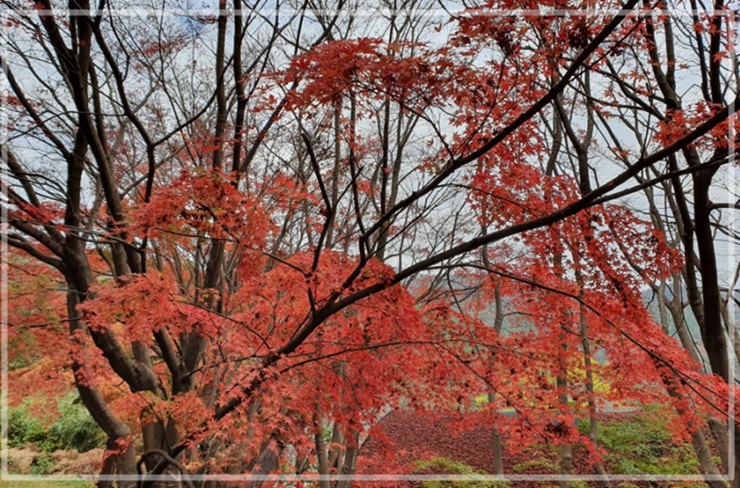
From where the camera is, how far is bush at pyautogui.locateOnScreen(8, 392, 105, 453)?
1041 centimetres

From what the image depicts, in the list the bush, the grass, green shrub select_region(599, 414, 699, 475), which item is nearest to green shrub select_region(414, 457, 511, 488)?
green shrub select_region(599, 414, 699, 475)

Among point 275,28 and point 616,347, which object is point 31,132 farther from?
point 616,347

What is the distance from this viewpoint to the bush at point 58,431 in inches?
410

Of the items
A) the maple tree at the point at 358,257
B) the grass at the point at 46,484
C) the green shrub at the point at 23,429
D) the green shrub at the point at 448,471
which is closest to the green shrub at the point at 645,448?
the green shrub at the point at 448,471

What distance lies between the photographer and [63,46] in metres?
3.67

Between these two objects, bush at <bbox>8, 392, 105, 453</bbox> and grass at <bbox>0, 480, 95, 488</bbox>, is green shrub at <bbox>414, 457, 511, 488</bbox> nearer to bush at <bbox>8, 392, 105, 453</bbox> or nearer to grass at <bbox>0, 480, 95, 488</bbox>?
grass at <bbox>0, 480, 95, 488</bbox>

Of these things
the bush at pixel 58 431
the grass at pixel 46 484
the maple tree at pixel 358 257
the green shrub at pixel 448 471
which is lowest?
the green shrub at pixel 448 471

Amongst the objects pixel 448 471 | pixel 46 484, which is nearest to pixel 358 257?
Result: pixel 448 471

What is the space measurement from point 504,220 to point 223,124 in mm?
3430

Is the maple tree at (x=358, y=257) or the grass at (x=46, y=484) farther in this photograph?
the grass at (x=46, y=484)

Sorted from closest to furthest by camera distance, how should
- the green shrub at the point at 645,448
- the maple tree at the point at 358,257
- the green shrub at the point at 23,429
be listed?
the maple tree at the point at 358,257 → the green shrub at the point at 645,448 → the green shrub at the point at 23,429

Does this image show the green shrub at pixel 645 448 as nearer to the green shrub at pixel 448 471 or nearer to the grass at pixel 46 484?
the green shrub at pixel 448 471

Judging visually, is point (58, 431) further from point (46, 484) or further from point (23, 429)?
point (46, 484)

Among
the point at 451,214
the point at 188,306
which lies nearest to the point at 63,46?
the point at 188,306
